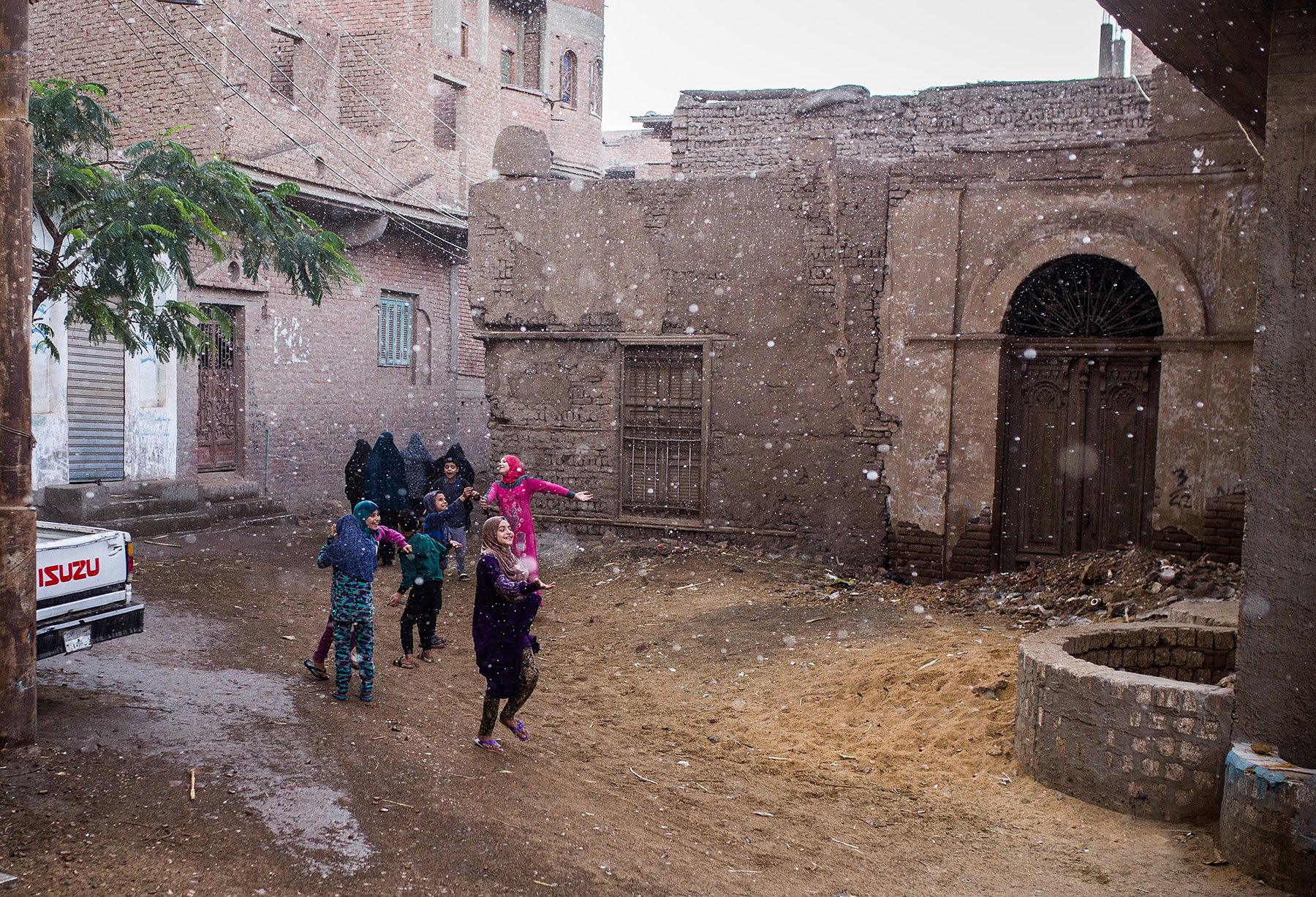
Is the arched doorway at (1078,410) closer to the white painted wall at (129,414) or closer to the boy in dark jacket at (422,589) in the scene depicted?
the boy in dark jacket at (422,589)

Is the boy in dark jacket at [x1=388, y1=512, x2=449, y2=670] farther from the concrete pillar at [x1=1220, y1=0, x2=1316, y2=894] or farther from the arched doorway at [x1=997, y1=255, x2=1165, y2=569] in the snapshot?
the arched doorway at [x1=997, y1=255, x2=1165, y2=569]

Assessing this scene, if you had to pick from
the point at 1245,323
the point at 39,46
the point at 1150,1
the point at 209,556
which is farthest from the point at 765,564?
the point at 39,46

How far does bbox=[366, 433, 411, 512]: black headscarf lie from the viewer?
417 inches

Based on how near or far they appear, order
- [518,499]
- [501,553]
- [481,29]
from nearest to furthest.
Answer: [501,553] < [518,499] < [481,29]

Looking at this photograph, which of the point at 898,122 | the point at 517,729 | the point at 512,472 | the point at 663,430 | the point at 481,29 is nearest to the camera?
the point at 517,729

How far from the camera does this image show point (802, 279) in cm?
1059

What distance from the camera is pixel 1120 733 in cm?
488

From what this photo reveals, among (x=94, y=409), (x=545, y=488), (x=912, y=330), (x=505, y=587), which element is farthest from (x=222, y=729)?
(x=94, y=409)

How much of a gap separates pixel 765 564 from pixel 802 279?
9.83ft

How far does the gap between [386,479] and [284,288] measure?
18.1 feet

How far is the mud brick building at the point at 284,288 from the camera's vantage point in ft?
42.1

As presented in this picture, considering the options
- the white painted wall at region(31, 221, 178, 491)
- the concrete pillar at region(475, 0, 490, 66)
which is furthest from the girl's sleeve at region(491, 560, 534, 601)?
the concrete pillar at region(475, 0, 490, 66)

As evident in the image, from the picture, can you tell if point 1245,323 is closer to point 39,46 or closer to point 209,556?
point 209,556

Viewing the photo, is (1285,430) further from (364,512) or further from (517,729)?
(364,512)
